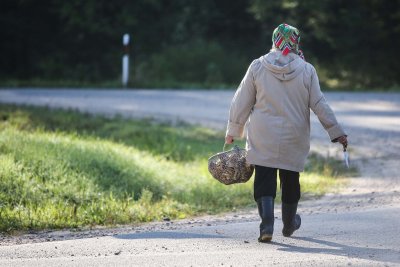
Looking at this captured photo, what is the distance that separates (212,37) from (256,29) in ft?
4.72

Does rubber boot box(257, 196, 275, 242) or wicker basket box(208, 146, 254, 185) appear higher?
wicker basket box(208, 146, 254, 185)

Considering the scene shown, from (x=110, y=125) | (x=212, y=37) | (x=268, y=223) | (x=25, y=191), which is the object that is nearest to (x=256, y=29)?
(x=212, y=37)

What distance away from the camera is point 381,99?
16453mm

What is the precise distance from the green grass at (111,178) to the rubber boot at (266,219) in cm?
200

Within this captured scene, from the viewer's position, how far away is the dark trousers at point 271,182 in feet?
21.0

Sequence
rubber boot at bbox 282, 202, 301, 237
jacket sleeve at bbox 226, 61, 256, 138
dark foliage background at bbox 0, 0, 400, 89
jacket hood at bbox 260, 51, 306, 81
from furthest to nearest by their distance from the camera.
Answer: dark foliage background at bbox 0, 0, 400, 89
rubber boot at bbox 282, 202, 301, 237
jacket sleeve at bbox 226, 61, 256, 138
jacket hood at bbox 260, 51, 306, 81

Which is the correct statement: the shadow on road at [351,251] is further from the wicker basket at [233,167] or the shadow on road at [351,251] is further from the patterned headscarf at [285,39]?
the patterned headscarf at [285,39]

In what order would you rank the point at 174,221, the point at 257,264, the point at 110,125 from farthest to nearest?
the point at 110,125, the point at 174,221, the point at 257,264

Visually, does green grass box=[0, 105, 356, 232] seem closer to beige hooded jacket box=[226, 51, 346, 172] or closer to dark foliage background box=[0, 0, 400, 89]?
beige hooded jacket box=[226, 51, 346, 172]

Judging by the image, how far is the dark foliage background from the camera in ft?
79.0

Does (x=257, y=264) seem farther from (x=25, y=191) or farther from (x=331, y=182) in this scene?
(x=331, y=182)

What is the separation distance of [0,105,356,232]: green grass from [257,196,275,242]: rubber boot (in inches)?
78.7

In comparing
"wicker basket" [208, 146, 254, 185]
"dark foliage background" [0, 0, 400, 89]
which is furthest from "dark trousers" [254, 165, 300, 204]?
"dark foliage background" [0, 0, 400, 89]

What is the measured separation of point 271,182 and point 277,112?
1.79ft
